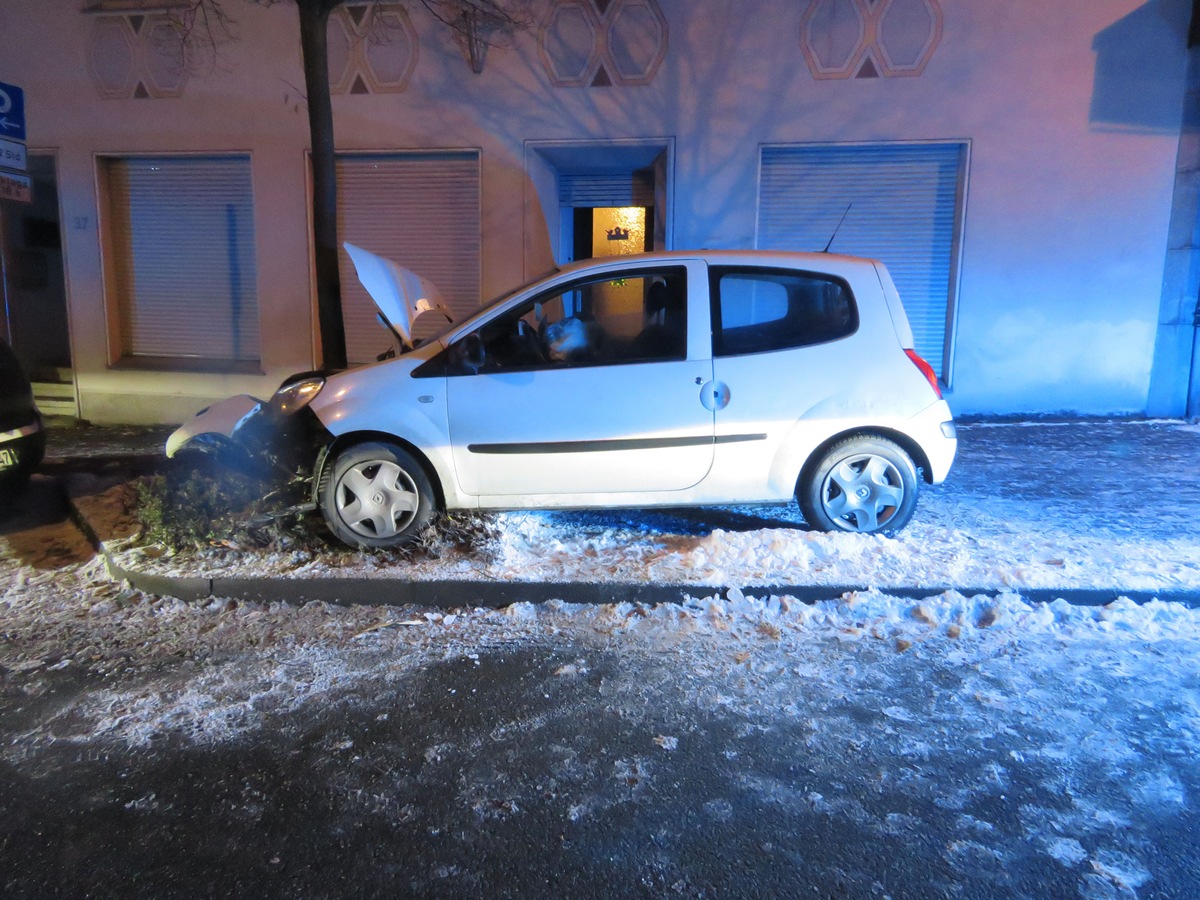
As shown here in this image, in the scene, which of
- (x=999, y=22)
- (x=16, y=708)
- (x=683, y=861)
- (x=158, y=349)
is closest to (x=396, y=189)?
(x=158, y=349)

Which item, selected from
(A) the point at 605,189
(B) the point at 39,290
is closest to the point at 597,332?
(A) the point at 605,189

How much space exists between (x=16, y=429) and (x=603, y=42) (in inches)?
272

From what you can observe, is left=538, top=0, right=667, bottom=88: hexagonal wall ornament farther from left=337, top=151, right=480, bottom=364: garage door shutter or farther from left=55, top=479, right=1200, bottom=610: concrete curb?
left=55, top=479, right=1200, bottom=610: concrete curb

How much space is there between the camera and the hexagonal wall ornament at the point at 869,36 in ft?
29.4

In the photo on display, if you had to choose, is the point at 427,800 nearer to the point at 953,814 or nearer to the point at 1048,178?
the point at 953,814

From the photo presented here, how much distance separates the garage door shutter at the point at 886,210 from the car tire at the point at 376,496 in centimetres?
614

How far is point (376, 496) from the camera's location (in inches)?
199

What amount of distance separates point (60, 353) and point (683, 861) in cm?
1251

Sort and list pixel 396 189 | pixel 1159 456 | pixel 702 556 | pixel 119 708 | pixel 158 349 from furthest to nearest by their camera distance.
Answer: pixel 158 349 → pixel 396 189 → pixel 1159 456 → pixel 702 556 → pixel 119 708

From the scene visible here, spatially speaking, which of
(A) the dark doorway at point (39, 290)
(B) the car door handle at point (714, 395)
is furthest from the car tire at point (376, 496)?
(A) the dark doorway at point (39, 290)

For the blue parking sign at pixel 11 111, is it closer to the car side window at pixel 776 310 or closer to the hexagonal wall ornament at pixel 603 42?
the hexagonal wall ornament at pixel 603 42

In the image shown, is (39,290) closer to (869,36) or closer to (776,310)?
(776,310)

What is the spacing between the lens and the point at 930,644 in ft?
13.2

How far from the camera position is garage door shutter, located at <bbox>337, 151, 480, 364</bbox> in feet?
32.6
